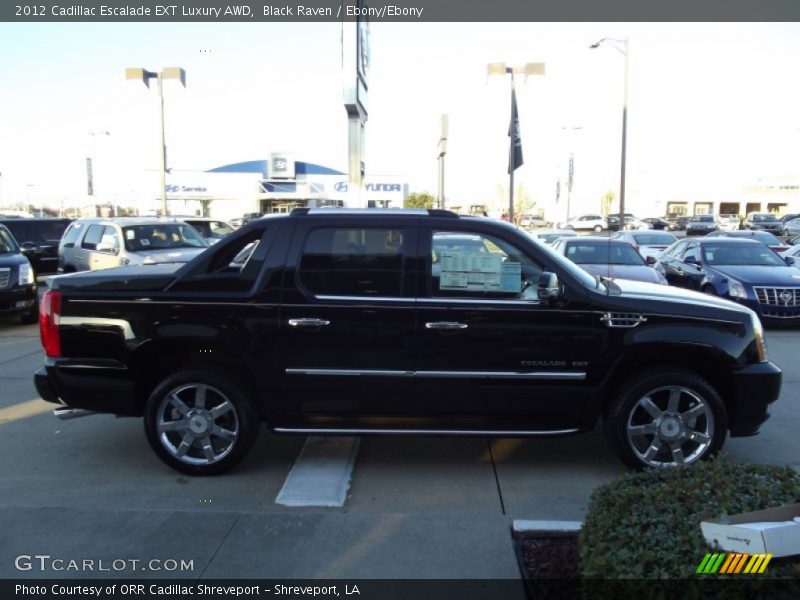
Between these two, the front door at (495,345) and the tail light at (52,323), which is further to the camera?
the tail light at (52,323)

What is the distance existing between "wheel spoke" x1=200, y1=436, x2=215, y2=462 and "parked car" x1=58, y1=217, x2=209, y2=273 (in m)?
8.22

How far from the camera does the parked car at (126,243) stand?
497 inches

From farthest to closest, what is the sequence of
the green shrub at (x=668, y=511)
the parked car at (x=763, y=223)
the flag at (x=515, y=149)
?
the parked car at (x=763, y=223) < the flag at (x=515, y=149) < the green shrub at (x=668, y=511)

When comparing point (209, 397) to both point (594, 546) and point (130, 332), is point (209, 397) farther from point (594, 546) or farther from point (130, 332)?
point (594, 546)

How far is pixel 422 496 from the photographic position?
4.32 meters

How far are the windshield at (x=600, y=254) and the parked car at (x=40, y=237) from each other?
13468 mm

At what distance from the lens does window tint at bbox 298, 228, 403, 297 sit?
14.8ft

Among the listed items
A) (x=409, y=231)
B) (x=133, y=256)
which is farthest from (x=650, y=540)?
(x=133, y=256)

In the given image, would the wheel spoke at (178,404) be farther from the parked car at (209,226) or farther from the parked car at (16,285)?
the parked car at (209,226)

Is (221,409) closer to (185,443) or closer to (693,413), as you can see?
(185,443)

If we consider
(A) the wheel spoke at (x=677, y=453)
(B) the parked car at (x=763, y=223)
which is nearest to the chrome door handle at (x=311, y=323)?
(A) the wheel spoke at (x=677, y=453)

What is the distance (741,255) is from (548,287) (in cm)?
959

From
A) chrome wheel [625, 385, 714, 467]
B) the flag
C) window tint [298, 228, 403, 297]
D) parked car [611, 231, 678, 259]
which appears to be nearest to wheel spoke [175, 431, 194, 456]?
window tint [298, 228, 403, 297]

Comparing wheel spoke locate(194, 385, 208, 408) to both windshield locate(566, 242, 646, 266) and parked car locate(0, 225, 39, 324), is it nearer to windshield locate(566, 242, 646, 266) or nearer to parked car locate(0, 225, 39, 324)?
parked car locate(0, 225, 39, 324)
